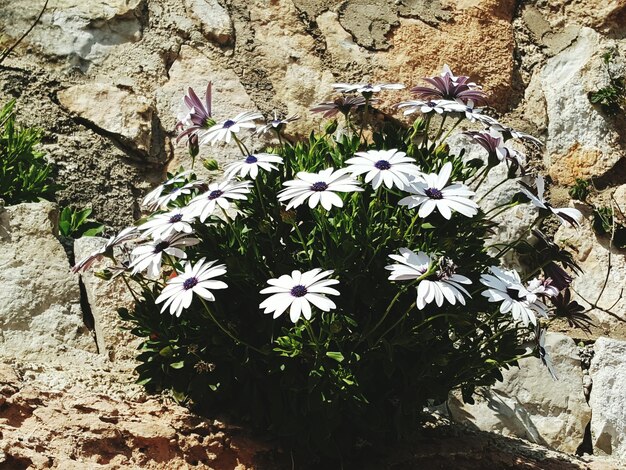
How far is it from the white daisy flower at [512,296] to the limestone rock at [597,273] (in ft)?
3.27

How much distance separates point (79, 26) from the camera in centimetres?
339

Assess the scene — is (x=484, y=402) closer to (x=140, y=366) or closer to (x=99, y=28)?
(x=140, y=366)

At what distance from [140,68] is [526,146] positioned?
1.45 m

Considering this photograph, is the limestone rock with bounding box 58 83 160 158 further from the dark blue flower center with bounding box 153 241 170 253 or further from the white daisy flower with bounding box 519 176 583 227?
the white daisy flower with bounding box 519 176 583 227

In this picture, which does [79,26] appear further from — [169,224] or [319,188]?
[319,188]

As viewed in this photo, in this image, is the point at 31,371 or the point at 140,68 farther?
the point at 140,68

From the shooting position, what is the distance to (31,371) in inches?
99.8

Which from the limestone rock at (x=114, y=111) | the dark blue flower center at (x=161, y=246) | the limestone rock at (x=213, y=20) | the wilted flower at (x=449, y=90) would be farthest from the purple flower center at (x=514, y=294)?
the limestone rock at (x=213, y=20)

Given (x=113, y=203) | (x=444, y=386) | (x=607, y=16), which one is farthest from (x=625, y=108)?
(x=113, y=203)

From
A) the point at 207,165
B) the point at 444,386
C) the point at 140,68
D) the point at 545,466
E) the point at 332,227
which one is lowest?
the point at 545,466

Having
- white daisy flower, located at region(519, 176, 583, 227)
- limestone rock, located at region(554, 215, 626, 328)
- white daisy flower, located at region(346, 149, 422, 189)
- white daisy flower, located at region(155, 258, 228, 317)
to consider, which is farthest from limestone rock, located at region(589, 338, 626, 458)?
white daisy flower, located at region(155, 258, 228, 317)

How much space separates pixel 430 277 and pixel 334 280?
0.23 meters

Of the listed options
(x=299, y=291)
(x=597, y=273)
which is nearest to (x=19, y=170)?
(x=299, y=291)

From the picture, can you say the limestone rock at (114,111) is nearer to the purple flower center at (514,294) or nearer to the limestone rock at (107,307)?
the limestone rock at (107,307)
